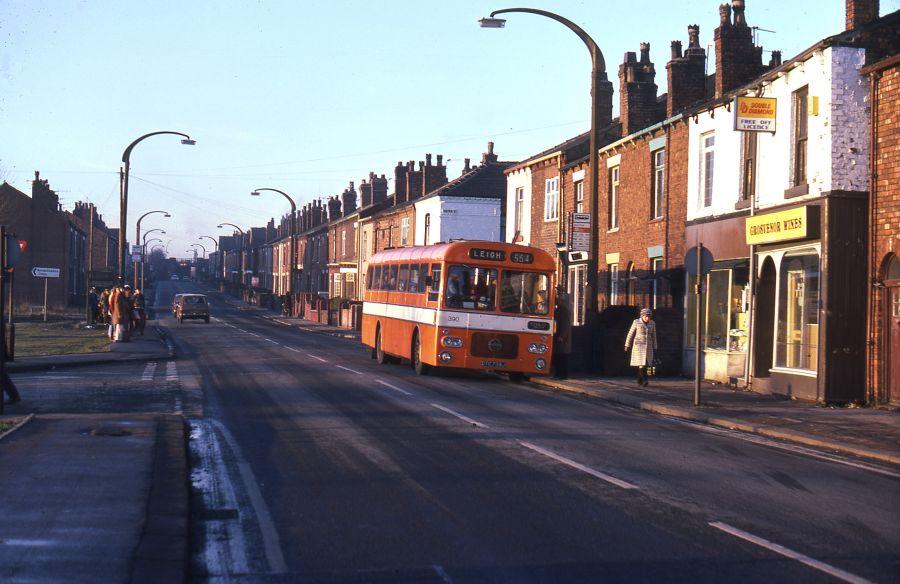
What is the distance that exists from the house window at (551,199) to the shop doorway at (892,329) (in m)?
18.2

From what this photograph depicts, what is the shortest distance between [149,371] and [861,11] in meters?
17.5

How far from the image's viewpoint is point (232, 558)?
268 inches

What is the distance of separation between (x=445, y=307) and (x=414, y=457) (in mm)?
11567

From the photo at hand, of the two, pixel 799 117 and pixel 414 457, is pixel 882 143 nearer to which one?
pixel 799 117

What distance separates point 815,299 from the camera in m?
19.3

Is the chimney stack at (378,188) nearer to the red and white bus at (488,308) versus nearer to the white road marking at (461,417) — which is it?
the red and white bus at (488,308)

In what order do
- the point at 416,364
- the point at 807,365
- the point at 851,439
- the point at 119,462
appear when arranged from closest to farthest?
the point at 119,462
the point at 851,439
the point at 807,365
the point at 416,364

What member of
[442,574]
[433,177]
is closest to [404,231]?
[433,177]

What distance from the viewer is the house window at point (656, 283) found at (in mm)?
26812

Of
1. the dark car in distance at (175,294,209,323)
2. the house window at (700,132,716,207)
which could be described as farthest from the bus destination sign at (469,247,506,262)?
the dark car in distance at (175,294,209,323)

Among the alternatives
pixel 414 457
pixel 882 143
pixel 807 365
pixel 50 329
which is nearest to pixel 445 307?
pixel 807 365

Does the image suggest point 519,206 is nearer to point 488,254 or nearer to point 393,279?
point 393,279

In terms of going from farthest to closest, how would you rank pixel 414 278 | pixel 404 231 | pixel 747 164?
pixel 404 231 → pixel 414 278 → pixel 747 164

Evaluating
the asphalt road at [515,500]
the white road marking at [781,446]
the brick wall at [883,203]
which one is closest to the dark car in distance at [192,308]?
the asphalt road at [515,500]
